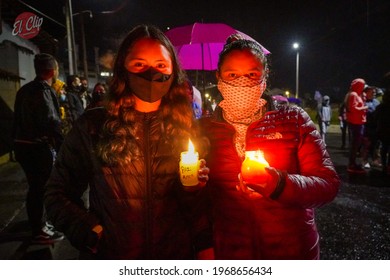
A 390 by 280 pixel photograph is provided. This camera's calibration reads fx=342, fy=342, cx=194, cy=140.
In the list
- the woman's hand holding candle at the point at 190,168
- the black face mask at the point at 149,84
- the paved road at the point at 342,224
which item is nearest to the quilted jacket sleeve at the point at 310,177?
the woman's hand holding candle at the point at 190,168

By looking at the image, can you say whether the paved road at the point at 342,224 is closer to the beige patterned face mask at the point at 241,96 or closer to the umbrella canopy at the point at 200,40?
the beige patterned face mask at the point at 241,96

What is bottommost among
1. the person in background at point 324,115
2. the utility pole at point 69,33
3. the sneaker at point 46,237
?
→ the sneaker at point 46,237

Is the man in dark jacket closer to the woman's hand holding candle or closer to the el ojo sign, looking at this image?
the woman's hand holding candle

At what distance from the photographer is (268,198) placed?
184cm

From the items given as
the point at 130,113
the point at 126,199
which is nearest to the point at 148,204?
the point at 126,199

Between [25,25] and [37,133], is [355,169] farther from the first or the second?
[25,25]

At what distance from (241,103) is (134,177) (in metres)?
0.75

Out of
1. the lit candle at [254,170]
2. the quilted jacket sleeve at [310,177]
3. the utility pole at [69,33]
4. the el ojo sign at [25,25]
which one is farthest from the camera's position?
the utility pole at [69,33]

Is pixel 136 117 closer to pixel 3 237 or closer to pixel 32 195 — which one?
pixel 32 195

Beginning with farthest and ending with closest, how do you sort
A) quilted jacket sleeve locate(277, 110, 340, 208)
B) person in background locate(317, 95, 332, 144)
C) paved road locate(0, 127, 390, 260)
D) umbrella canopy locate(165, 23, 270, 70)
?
person in background locate(317, 95, 332, 144)
umbrella canopy locate(165, 23, 270, 70)
paved road locate(0, 127, 390, 260)
quilted jacket sleeve locate(277, 110, 340, 208)

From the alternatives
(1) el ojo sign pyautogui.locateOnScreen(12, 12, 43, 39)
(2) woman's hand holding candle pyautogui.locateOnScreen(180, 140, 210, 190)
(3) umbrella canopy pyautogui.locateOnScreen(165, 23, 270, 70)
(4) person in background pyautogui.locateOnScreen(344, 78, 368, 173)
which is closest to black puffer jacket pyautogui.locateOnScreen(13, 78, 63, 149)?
(3) umbrella canopy pyautogui.locateOnScreen(165, 23, 270, 70)

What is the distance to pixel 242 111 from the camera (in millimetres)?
2023

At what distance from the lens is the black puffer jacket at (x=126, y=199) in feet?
5.71

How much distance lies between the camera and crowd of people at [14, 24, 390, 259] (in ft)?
5.73
